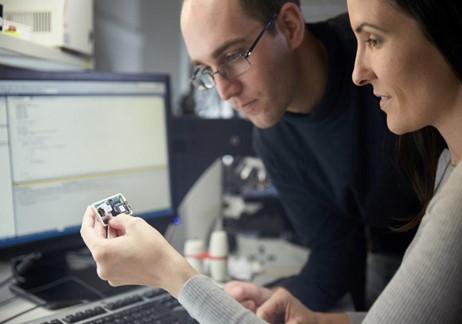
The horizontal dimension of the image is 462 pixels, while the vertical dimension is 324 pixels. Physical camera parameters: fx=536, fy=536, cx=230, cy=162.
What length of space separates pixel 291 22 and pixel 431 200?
56 centimetres

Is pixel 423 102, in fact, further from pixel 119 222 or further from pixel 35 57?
pixel 35 57

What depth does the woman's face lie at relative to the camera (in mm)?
731

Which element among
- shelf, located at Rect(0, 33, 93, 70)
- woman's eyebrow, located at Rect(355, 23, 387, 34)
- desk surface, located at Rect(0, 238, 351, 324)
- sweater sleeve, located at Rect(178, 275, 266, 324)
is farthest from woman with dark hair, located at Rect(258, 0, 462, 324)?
shelf, located at Rect(0, 33, 93, 70)

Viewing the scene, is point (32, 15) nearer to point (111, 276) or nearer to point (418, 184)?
point (111, 276)

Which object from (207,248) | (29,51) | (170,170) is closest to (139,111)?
(170,170)

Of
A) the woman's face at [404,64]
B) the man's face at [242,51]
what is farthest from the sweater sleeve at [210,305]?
the man's face at [242,51]

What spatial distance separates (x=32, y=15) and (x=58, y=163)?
0.38 metres

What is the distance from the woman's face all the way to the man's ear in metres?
0.39

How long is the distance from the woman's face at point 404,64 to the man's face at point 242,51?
35 centimetres

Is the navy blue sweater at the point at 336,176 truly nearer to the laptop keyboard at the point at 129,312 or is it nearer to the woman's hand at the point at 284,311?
the woman's hand at the point at 284,311

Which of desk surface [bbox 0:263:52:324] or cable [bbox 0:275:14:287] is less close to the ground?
cable [bbox 0:275:14:287]

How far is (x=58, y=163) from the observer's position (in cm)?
117

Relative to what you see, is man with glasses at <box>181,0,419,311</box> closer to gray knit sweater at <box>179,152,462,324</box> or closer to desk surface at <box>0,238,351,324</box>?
desk surface at <box>0,238,351,324</box>

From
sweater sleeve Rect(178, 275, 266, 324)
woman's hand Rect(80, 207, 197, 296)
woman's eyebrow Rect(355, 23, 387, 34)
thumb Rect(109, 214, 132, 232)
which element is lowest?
sweater sleeve Rect(178, 275, 266, 324)
